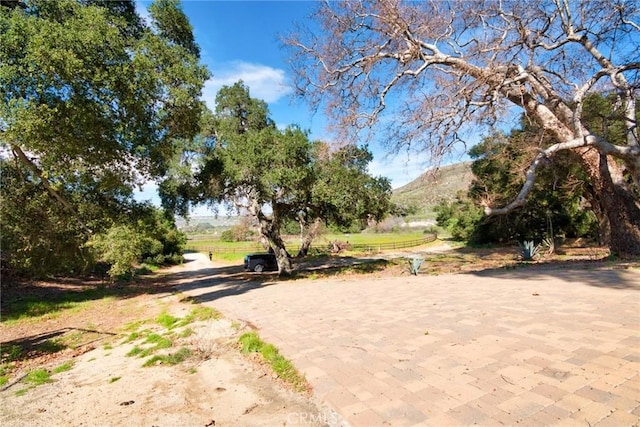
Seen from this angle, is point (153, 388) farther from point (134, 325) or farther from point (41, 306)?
point (41, 306)

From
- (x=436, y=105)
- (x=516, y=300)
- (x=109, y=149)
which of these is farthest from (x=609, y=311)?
(x=109, y=149)

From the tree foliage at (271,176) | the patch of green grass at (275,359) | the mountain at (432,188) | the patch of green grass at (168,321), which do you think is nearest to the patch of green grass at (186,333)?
the patch of green grass at (168,321)

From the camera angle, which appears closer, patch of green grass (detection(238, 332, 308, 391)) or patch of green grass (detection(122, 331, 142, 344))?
patch of green grass (detection(238, 332, 308, 391))

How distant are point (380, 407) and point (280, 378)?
4.28ft

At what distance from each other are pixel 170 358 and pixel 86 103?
20.4 feet

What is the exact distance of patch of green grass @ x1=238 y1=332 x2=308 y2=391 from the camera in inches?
134

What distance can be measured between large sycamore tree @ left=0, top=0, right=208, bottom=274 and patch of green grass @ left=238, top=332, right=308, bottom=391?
628cm

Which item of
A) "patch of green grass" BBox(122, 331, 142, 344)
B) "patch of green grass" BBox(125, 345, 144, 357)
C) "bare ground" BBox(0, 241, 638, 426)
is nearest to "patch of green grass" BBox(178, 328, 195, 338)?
"bare ground" BBox(0, 241, 638, 426)

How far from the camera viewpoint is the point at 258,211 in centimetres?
1559

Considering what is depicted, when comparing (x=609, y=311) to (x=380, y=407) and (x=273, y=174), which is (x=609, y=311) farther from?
(x=273, y=174)

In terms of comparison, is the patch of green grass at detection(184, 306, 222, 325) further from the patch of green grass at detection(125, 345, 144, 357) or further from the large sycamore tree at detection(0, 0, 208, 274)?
the large sycamore tree at detection(0, 0, 208, 274)

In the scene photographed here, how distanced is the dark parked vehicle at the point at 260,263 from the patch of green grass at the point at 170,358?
52.2 ft

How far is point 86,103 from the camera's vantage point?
24.6 ft

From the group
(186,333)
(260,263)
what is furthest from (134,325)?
(260,263)
